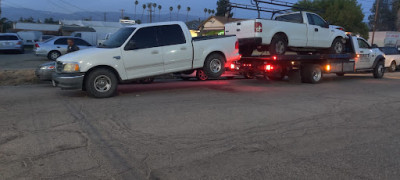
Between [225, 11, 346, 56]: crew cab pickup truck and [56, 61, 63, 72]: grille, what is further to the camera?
[225, 11, 346, 56]: crew cab pickup truck

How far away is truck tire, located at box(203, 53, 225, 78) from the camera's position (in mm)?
9898

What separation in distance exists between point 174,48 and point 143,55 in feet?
3.13

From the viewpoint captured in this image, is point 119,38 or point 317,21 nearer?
point 119,38

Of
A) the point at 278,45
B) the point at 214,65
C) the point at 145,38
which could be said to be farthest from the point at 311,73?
the point at 145,38

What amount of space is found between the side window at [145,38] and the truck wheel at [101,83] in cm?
108

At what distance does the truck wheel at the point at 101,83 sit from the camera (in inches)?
332

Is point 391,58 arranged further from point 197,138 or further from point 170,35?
point 197,138

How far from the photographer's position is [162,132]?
5.57 m

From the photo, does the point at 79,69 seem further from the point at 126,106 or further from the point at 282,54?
the point at 282,54

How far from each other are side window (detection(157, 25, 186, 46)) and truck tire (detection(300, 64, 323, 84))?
5706 mm

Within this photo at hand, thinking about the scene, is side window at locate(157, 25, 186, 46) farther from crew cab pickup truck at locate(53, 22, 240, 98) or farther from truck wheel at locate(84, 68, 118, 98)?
truck wheel at locate(84, 68, 118, 98)

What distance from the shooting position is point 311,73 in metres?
12.7

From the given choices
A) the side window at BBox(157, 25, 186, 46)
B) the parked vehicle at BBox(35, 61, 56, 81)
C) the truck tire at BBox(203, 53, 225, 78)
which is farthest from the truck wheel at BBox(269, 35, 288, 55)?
→ the parked vehicle at BBox(35, 61, 56, 81)

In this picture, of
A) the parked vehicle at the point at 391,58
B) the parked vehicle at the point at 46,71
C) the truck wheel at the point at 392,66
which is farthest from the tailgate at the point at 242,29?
the truck wheel at the point at 392,66
